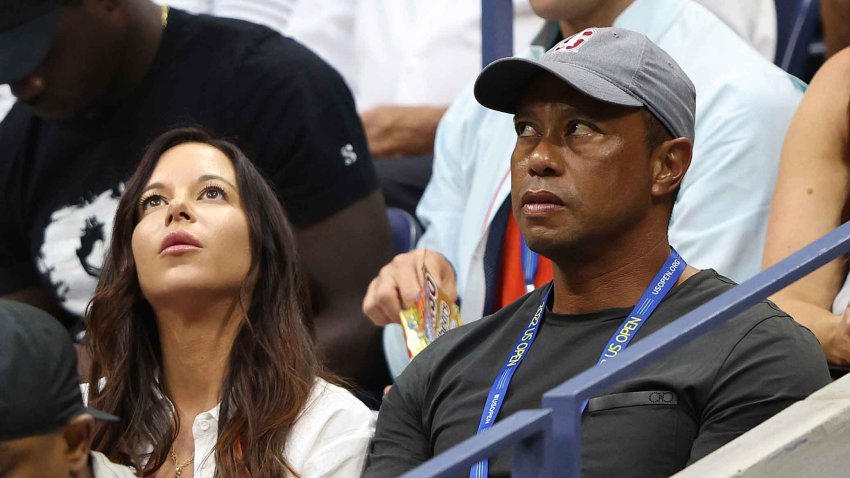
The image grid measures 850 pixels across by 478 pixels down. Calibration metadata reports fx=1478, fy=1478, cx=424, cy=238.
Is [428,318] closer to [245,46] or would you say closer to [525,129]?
[525,129]

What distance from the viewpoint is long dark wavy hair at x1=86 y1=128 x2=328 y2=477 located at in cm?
299

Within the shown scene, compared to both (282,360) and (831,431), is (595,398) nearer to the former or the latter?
(831,431)

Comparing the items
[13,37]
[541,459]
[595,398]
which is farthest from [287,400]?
[13,37]

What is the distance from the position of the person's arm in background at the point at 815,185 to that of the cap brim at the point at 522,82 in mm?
698

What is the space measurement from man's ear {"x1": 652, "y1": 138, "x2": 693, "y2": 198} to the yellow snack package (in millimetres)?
700

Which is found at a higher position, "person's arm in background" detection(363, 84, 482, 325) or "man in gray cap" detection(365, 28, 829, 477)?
"man in gray cap" detection(365, 28, 829, 477)

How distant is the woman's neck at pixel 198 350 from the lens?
318cm

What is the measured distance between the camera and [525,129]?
2818 millimetres

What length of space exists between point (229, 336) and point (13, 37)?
1295 millimetres

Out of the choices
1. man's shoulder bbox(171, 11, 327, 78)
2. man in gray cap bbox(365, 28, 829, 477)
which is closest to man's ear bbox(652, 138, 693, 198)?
man in gray cap bbox(365, 28, 829, 477)

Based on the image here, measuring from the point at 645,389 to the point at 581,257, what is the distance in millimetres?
363

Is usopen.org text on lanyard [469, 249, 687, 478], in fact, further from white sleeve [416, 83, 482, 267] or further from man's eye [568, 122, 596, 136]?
white sleeve [416, 83, 482, 267]

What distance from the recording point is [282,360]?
313 centimetres

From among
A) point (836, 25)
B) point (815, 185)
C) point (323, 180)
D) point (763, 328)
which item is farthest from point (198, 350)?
point (836, 25)
